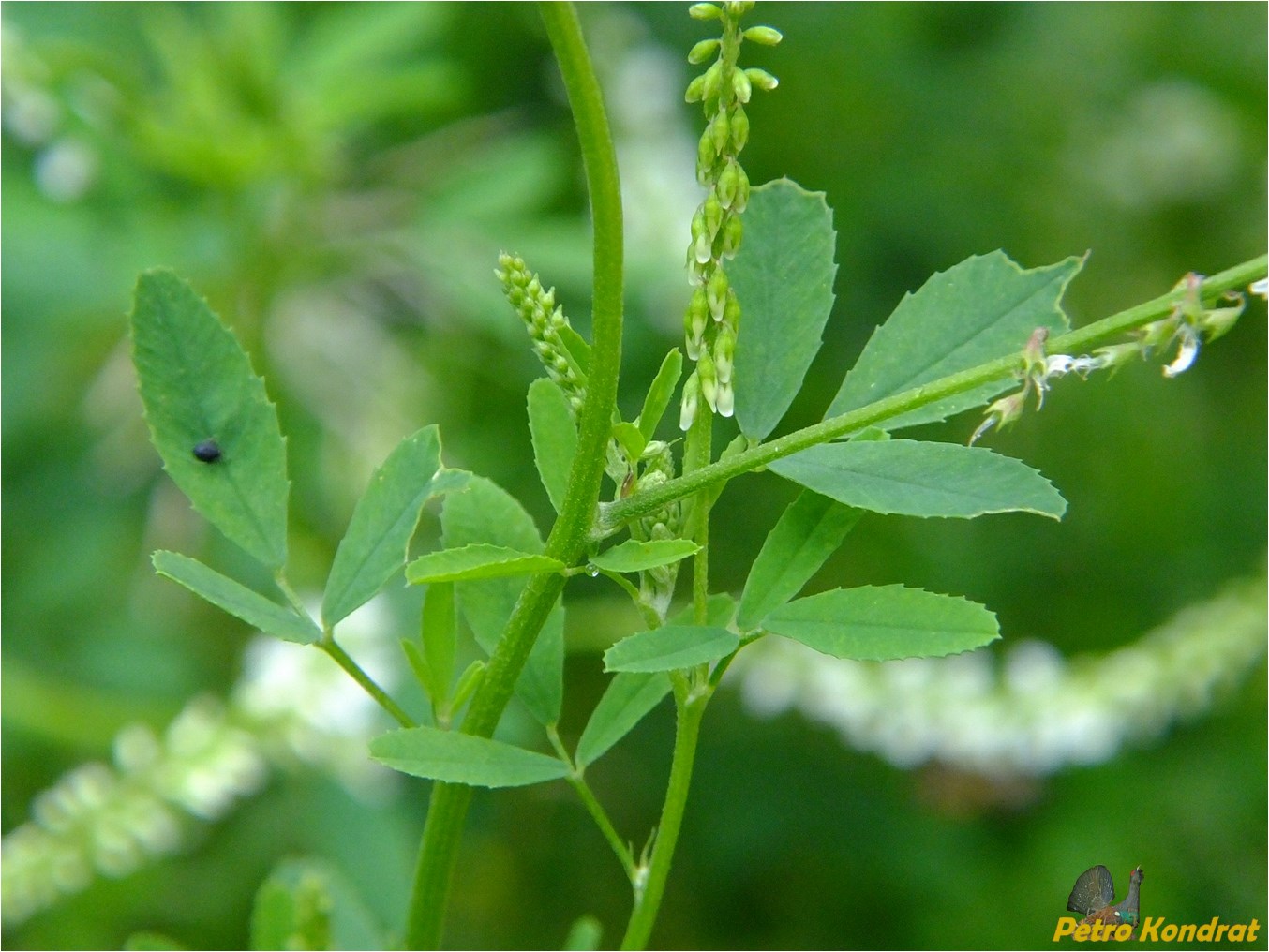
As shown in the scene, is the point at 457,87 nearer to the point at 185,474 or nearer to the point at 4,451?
the point at 4,451

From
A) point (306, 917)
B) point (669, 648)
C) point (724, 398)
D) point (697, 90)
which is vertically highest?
point (697, 90)

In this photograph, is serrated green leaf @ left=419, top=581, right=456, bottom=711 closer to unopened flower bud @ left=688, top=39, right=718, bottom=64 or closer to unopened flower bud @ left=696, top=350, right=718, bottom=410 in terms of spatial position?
unopened flower bud @ left=696, top=350, right=718, bottom=410

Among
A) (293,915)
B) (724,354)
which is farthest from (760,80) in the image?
(293,915)

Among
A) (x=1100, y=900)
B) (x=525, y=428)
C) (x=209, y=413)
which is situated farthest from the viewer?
(x=525, y=428)

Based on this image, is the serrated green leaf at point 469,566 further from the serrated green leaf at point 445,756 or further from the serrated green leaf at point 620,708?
the serrated green leaf at point 620,708

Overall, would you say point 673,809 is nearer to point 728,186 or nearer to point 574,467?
point 574,467

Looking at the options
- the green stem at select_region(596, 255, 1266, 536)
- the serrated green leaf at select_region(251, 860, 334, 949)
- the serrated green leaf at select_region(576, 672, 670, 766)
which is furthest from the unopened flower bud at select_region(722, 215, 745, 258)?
the serrated green leaf at select_region(251, 860, 334, 949)

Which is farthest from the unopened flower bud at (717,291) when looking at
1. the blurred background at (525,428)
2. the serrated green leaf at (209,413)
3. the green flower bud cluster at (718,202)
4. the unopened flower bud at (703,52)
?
the blurred background at (525,428)
